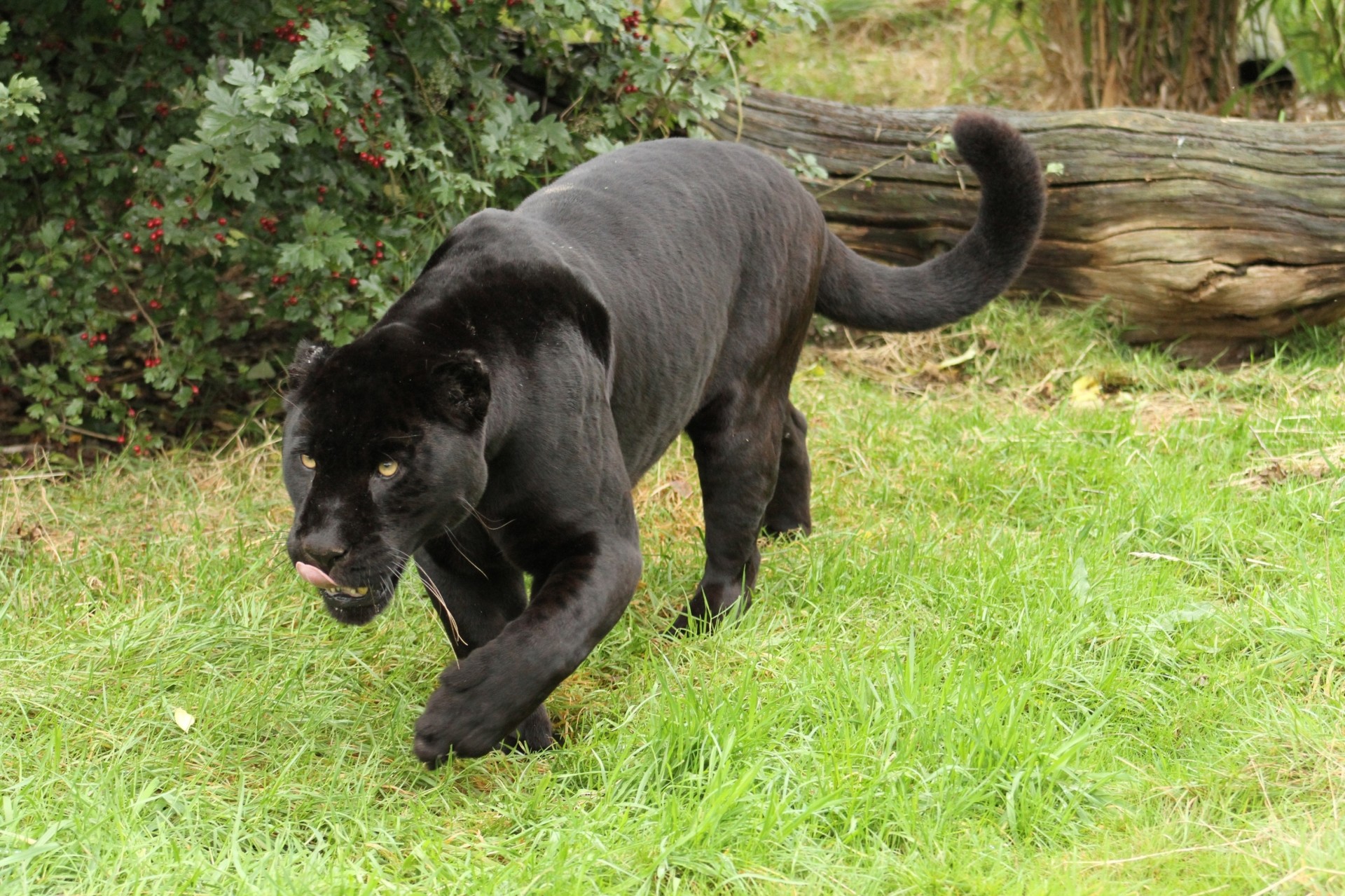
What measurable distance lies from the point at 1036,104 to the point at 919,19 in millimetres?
1937

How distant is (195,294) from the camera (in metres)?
4.98

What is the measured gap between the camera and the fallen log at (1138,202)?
5.79 m

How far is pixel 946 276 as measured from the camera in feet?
14.4

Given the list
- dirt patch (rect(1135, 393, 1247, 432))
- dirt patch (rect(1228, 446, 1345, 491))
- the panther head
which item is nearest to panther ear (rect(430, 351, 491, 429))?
the panther head

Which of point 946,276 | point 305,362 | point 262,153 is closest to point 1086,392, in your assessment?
point 946,276

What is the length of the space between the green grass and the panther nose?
623 millimetres

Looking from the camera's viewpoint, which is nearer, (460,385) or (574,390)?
(460,385)

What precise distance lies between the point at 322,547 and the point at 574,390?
2.44 feet

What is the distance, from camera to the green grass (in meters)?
2.76

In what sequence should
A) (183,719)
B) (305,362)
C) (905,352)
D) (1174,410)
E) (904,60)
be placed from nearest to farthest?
(305,362) → (183,719) → (1174,410) → (905,352) → (904,60)

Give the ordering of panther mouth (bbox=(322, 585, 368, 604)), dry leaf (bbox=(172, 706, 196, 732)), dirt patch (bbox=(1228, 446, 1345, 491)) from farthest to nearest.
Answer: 1. dirt patch (bbox=(1228, 446, 1345, 491))
2. dry leaf (bbox=(172, 706, 196, 732))
3. panther mouth (bbox=(322, 585, 368, 604))

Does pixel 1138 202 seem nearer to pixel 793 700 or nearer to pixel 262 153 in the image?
pixel 793 700

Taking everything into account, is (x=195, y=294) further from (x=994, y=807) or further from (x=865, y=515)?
(x=994, y=807)

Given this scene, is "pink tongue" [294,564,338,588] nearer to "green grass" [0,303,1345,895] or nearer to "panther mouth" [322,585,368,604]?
"panther mouth" [322,585,368,604]
